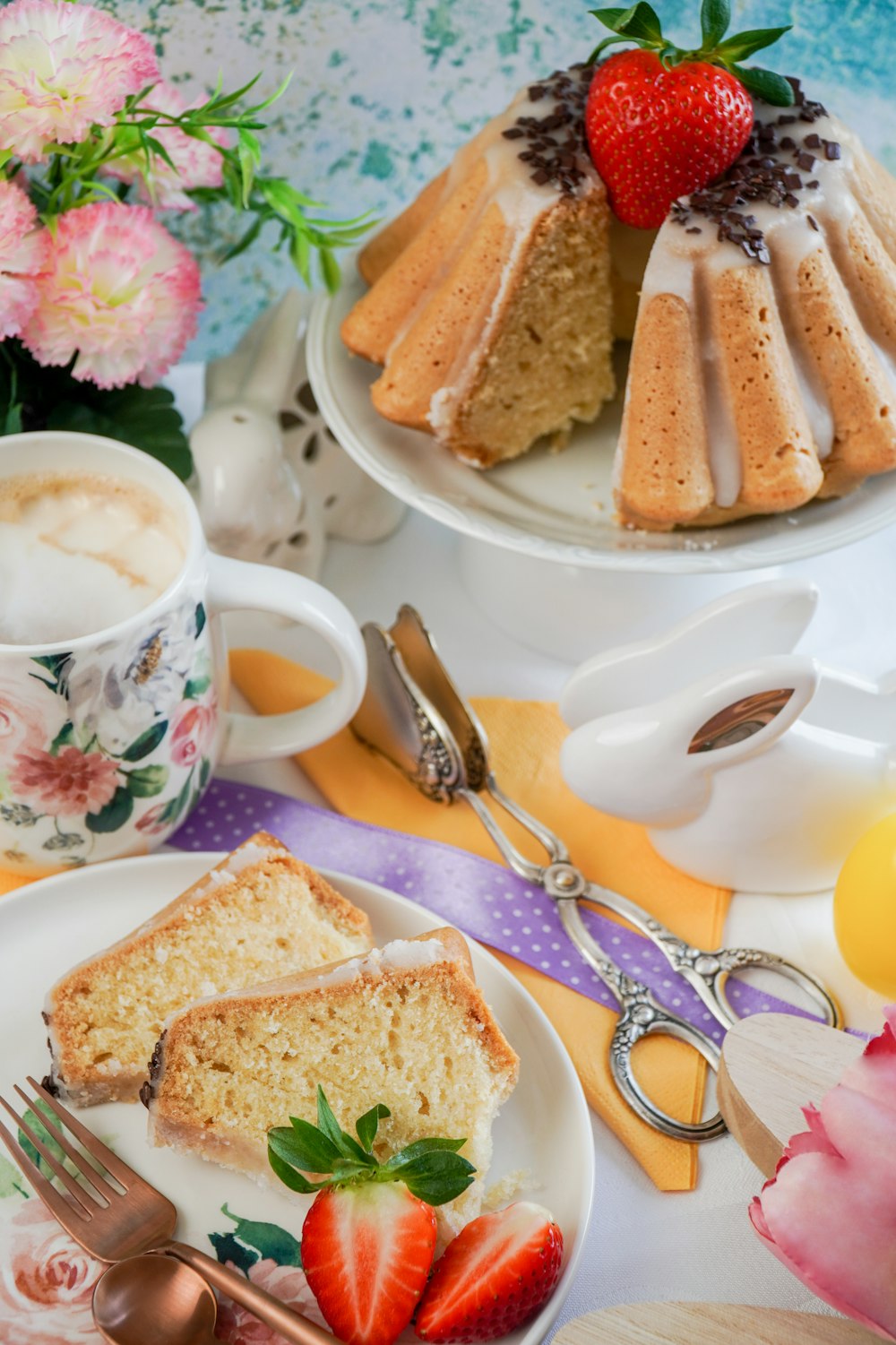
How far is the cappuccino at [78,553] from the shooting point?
0.88 metres

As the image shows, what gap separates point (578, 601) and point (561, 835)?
0.24 m

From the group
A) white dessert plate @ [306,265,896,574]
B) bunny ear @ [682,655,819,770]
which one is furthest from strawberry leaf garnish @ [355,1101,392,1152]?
white dessert plate @ [306,265,896,574]

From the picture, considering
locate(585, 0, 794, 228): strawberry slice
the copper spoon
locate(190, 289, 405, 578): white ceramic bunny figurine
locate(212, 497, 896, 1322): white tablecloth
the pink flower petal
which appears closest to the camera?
the pink flower petal

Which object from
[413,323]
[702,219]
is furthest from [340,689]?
[702,219]

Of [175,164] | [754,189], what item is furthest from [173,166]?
[754,189]

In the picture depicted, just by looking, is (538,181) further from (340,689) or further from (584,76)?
(340,689)

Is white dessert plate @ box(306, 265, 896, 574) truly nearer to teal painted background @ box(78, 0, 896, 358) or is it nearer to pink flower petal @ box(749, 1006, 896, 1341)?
teal painted background @ box(78, 0, 896, 358)

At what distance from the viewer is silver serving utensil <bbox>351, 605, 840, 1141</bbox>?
2.89ft

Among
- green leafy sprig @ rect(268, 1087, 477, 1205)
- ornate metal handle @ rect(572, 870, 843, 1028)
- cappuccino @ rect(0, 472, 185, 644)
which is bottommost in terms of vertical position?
ornate metal handle @ rect(572, 870, 843, 1028)

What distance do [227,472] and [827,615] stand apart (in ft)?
1.90

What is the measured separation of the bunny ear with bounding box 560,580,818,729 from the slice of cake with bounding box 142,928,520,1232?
0.97ft

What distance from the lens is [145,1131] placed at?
0.81 metres

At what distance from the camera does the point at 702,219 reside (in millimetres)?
1021

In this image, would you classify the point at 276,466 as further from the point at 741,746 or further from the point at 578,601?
the point at 741,746
